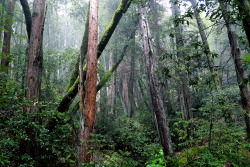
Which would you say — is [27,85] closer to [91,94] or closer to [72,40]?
[91,94]

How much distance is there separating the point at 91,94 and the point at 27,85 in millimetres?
2005

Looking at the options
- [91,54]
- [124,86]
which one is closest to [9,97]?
[91,54]

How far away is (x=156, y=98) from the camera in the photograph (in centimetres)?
586

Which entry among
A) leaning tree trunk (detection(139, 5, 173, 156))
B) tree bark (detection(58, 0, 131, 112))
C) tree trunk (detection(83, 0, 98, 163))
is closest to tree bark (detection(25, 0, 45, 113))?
tree bark (detection(58, 0, 131, 112))

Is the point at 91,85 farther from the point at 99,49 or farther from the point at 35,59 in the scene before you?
the point at 99,49

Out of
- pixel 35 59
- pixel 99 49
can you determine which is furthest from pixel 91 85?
pixel 99 49

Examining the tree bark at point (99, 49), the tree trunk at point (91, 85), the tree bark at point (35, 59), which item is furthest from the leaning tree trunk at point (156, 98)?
the tree bark at point (35, 59)

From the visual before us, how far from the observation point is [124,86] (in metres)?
22.1

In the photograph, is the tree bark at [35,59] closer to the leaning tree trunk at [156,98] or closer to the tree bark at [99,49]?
the tree bark at [99,49]

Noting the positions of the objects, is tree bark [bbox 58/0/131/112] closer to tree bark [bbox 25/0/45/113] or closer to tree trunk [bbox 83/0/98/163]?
tree trunk [bbox 83/0/98/163]

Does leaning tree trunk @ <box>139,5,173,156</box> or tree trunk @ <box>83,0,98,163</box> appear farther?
leaning tree trunk @ <box>139,5,173,156</box>

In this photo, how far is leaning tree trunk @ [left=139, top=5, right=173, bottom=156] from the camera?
5.42m

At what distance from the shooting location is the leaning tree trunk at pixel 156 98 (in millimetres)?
5418

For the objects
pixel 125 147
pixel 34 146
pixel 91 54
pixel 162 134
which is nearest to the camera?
pixel 34 146
